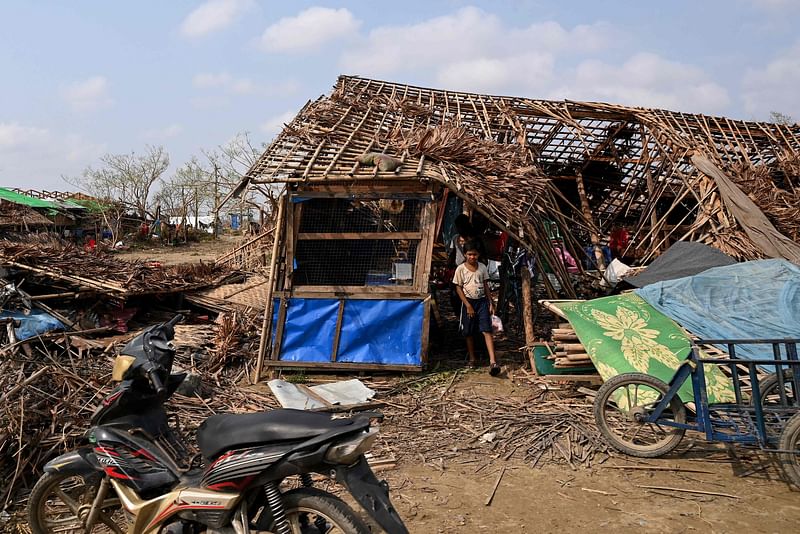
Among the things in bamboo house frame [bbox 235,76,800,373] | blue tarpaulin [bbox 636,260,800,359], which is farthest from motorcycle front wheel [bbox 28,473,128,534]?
blue tarpaulin [bbox 636,260,800,359]

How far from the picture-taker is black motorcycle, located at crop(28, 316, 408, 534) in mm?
2281

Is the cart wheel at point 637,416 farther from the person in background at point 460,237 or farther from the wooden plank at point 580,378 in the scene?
the person in background at point 460,237

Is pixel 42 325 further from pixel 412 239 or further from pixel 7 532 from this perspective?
pixel 412 239

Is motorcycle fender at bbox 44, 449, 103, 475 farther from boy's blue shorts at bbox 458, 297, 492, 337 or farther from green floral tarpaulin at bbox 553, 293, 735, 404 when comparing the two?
boy's blue shorts at bbox 458, 297, 492, 337

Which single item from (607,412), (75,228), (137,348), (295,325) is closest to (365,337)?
(295,325)

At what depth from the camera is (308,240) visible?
22.4 feet

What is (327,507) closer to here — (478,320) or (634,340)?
(634,340)

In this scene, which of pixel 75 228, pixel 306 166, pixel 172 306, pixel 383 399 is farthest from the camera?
pixel 75 228

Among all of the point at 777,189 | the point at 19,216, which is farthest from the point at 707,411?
the point at 19,216

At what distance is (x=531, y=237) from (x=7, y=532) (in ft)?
19.3

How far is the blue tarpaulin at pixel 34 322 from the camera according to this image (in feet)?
22.9

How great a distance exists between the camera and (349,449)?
2.23 m

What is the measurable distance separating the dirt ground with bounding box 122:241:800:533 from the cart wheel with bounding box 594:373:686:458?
0.12 m

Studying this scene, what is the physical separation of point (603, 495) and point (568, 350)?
2208 millimetres
